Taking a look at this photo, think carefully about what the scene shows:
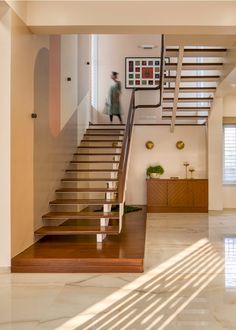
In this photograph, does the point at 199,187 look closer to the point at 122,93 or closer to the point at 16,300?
the point at 122,93

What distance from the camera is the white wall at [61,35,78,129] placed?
714 cm

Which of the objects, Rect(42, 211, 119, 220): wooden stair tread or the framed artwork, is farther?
the framed artwork

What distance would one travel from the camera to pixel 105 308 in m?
3.27

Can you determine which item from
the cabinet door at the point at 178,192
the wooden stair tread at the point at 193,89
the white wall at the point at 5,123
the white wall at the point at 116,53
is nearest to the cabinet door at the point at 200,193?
the cabinet door at the point at 178,192

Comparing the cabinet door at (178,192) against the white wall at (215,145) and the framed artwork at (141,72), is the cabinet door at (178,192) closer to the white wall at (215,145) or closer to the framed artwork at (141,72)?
the white wall at (215,145)

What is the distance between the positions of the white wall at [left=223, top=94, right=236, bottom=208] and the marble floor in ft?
17.2

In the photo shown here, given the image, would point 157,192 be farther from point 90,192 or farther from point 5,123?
point 5,123

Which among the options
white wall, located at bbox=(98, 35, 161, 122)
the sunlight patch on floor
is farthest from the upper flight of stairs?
the sunlight patch on floor

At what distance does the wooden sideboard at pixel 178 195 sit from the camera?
31.6 feet

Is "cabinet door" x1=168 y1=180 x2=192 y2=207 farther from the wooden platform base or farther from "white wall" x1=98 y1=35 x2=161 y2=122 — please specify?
the wooden platform base

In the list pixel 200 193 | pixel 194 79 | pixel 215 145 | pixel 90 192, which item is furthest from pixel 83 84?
pixel 200 193

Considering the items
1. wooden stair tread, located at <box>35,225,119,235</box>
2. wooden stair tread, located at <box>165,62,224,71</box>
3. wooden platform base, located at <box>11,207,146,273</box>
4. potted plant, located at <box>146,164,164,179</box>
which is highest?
wooden stair tread, located at <box>165,62,224,71</box>

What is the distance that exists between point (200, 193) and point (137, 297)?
641 centimetres

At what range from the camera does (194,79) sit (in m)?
7.72
